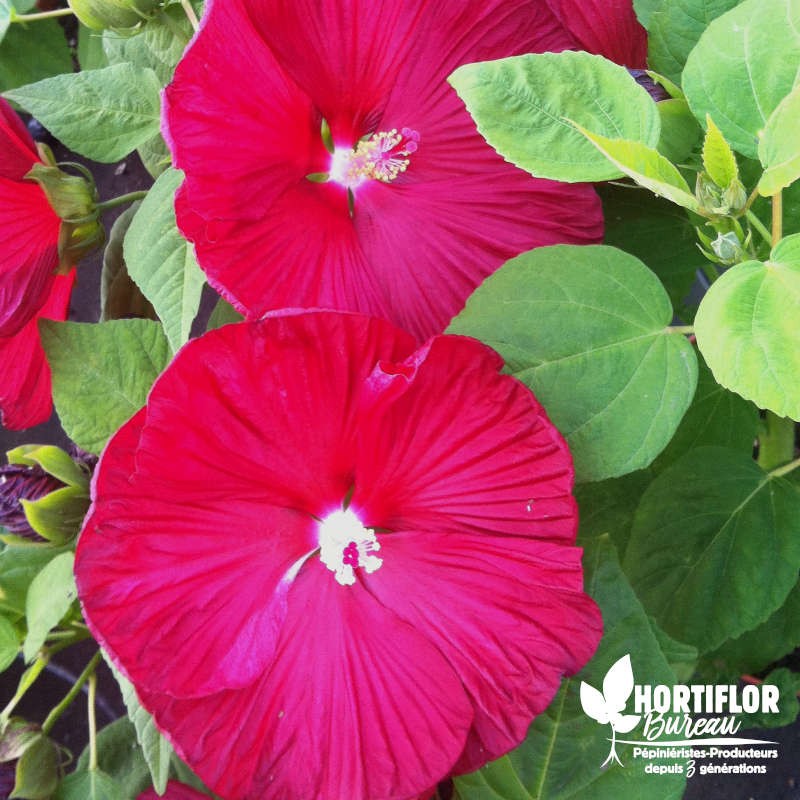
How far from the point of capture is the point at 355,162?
735mm

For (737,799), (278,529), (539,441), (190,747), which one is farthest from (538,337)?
(737,799)

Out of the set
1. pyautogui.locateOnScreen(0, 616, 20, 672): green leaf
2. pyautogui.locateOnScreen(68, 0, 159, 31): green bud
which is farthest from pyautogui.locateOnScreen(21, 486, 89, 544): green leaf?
pyautogui.locateOnScreen(68, 0, 159, 31): green bud

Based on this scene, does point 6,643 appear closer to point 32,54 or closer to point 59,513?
point 59,513

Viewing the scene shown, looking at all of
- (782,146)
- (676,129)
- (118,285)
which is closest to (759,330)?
(782,146)

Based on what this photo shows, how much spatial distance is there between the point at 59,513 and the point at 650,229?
509 mm

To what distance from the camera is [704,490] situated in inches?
31.9

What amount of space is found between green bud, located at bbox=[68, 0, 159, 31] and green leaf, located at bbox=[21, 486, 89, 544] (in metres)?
0.33

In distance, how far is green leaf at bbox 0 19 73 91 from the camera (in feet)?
4.45

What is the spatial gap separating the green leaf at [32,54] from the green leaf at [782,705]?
1.15m

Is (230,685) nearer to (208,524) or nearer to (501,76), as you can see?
(208,524)

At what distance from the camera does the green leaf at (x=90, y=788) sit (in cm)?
84

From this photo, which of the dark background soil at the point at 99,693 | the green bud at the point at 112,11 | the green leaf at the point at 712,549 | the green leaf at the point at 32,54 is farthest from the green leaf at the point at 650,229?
the green leaf at the point at 32,54

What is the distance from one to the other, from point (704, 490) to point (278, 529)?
0.36 metres

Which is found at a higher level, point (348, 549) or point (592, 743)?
point (348, 549)
